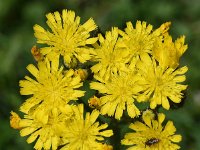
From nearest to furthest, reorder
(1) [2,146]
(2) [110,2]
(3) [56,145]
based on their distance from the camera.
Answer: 1. (3) [56,145]
2. (1) [2,146]
3. (2) [110,2]

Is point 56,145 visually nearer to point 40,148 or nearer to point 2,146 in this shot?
point 40,148

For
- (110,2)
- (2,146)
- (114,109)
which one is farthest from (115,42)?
(110,2)

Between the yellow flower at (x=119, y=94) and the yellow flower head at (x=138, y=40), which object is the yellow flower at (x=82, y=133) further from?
the yellow flower head at (x=138, y=40)

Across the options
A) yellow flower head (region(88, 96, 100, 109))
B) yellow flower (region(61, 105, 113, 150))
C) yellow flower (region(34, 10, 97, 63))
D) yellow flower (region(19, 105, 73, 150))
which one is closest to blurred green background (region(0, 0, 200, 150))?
yellow flower (region(19, 105, 73, 150))

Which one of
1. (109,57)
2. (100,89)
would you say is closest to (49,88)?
(100,89)

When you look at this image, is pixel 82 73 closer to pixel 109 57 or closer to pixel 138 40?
pixel 109 57

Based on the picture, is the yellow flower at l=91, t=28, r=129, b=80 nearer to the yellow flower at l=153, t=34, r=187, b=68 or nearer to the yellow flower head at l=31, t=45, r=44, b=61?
the yellow flower at l=153, t=34, r=187, b=68
